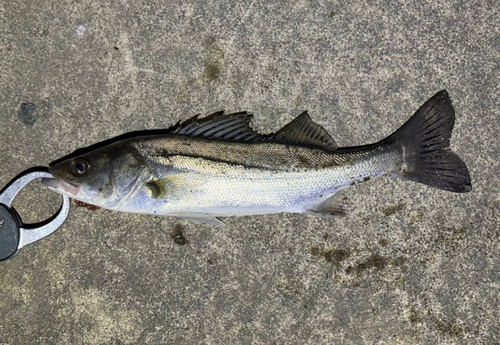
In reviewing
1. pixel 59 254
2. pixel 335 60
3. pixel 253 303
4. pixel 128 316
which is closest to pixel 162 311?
pixel 128 316

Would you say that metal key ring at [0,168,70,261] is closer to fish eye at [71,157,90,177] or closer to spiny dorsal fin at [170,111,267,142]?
fish eye at [71,157,90,177]

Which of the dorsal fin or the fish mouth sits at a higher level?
the dorsal fin

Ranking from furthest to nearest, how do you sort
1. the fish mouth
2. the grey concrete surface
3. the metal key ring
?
the grey concrete surface < the metal key ring < the fish mouth

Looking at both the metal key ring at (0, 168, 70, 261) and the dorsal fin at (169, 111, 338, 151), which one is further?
the metal key ring at (0, 168, 70, 261)

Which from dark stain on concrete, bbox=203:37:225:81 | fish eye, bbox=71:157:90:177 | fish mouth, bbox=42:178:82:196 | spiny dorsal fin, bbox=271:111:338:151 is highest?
dark stain on concrete, bbox=203:37:225:81

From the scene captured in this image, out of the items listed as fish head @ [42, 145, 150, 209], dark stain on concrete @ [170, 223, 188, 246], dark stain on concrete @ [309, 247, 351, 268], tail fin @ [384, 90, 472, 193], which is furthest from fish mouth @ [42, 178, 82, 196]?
tail fin @ [384, 90, 472, 193]

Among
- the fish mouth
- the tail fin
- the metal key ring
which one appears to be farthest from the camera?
the metal key ring
